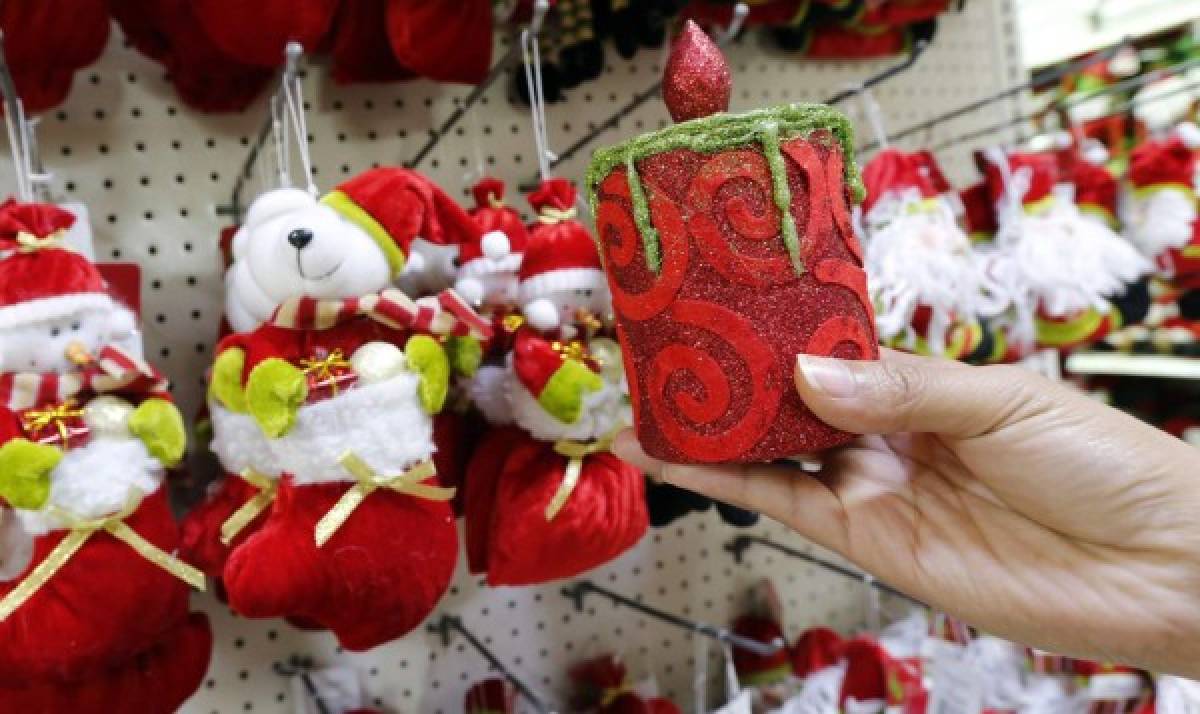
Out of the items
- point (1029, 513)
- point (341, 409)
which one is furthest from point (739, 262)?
point (341, 409)

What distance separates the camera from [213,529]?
854mm

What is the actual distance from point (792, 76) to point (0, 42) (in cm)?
105

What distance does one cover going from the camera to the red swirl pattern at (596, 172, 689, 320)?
56 centimetres

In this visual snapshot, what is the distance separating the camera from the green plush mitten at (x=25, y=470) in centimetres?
66

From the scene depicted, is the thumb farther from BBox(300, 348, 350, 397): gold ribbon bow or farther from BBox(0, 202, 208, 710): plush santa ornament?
BBox(0, 202, 208, 710): plush santa ornament

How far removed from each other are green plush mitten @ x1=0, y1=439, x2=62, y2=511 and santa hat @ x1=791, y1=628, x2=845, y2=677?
1006 millimetres

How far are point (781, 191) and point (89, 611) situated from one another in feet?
1.99

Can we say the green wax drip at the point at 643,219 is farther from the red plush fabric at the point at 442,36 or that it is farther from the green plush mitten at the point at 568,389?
the red plush fabric at the point at 442,36

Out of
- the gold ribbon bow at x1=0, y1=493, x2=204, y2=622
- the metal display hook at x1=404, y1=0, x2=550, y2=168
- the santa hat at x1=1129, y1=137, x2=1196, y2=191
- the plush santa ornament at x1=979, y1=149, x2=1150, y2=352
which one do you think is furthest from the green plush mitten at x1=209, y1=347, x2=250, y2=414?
the santa hat at x1=1129, y1=137, x2=1196, y2=191

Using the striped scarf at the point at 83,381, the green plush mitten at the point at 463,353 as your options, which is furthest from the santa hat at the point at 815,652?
the striped scarf at the point at 83,381

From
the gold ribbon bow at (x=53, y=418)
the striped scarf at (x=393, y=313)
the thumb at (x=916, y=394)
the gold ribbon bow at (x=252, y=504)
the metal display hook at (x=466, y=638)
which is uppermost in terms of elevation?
the striped scarf at (x=393, y=313)

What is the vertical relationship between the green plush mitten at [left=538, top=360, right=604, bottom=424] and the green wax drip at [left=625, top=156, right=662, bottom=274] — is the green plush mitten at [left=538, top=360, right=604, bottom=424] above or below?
below

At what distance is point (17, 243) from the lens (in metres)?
0.70

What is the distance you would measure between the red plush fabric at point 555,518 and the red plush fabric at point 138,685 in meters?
0.27
